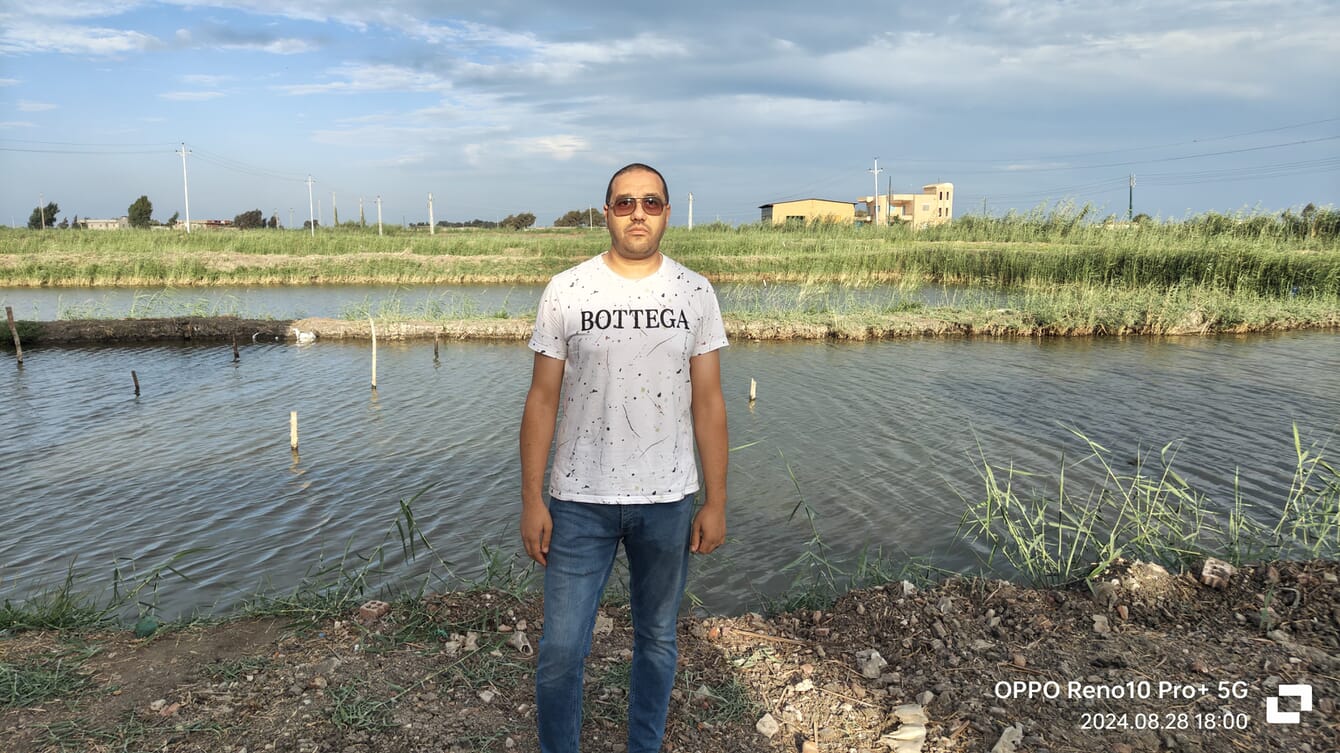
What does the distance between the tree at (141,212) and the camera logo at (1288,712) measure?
74.0 m

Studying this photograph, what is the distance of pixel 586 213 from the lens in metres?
80.1

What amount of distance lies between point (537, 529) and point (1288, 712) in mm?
2601

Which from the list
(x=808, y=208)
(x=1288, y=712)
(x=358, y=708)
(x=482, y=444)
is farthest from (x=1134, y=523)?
(x=808, y=208)

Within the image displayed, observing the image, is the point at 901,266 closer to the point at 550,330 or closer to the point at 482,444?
the point at 482,444

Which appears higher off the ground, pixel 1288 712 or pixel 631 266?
pixel 631 266

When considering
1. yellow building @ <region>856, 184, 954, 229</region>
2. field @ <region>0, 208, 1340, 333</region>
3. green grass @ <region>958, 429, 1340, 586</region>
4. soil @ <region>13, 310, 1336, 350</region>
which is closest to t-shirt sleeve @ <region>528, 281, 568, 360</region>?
green grass @ <region>958, 429, 1340, 586</region>

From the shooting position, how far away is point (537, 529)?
2.37 m

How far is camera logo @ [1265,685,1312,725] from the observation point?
9.03 ft

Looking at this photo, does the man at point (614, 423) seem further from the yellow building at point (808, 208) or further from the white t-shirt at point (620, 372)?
the yellow building at point (808, 208)

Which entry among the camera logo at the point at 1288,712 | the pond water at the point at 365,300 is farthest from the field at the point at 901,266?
the camera logo at the point at 1288,712

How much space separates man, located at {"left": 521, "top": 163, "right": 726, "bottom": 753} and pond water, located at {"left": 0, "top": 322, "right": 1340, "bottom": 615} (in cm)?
222

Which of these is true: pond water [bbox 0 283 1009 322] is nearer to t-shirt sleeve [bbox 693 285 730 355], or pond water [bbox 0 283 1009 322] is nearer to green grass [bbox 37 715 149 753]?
green grass [bbox 37 715 149 753]

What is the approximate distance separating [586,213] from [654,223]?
7964 cm

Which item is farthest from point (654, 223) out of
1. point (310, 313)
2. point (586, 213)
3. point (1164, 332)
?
point (586, 213)
